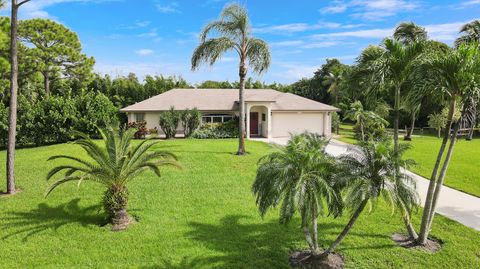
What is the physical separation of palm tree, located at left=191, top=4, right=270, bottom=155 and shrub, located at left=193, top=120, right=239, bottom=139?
962cm

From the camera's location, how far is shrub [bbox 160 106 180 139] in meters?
25.9

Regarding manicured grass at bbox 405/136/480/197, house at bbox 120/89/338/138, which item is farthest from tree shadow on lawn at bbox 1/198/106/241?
house at bbox 120/89/338/138

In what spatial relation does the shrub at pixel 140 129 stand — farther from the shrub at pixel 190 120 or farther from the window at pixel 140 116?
the shrub at pixel 190 120

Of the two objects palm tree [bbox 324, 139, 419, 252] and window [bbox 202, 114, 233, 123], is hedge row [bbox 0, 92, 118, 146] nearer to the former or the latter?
window [bbox 202, 114, 233, 123]

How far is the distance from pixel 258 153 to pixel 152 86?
22516mm

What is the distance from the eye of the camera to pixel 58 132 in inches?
957

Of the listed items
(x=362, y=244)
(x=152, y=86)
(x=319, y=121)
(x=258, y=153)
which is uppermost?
(x=152, y=86)

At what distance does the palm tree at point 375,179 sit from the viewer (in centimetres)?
630

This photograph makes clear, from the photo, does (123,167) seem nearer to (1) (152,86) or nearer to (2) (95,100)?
(2) (95,100)

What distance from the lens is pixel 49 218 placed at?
31.5 feet

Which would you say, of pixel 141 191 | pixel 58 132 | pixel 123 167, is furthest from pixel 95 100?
pixel 123 167

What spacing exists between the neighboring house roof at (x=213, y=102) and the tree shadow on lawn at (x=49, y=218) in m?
17.8

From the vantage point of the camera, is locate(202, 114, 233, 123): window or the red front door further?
the red front door

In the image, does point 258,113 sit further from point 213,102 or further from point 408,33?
point 408,33
